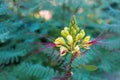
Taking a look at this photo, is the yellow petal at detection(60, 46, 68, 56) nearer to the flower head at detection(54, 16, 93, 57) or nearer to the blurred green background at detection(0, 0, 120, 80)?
the flower head at detection(54, 16, 93, 57)

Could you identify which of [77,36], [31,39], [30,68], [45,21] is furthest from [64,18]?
[77,36]

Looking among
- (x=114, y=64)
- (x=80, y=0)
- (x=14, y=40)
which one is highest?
(x=80, y=0)

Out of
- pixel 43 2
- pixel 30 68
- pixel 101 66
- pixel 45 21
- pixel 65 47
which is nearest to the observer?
pixel 65 47

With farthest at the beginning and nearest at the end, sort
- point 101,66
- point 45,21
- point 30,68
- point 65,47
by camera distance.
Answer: point 45,21, point 101,66, point 30,68, point 65,47

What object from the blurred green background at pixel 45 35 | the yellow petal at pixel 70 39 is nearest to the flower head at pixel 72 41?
the yellow petal at pixel 70 39

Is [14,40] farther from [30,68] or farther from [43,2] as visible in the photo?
[30,68]

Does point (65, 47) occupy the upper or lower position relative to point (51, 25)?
upper

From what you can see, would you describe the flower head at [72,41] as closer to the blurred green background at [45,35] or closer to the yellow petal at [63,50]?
the yellow petal at [63,50]

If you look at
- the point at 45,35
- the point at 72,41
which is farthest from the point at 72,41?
the point at 45,35
